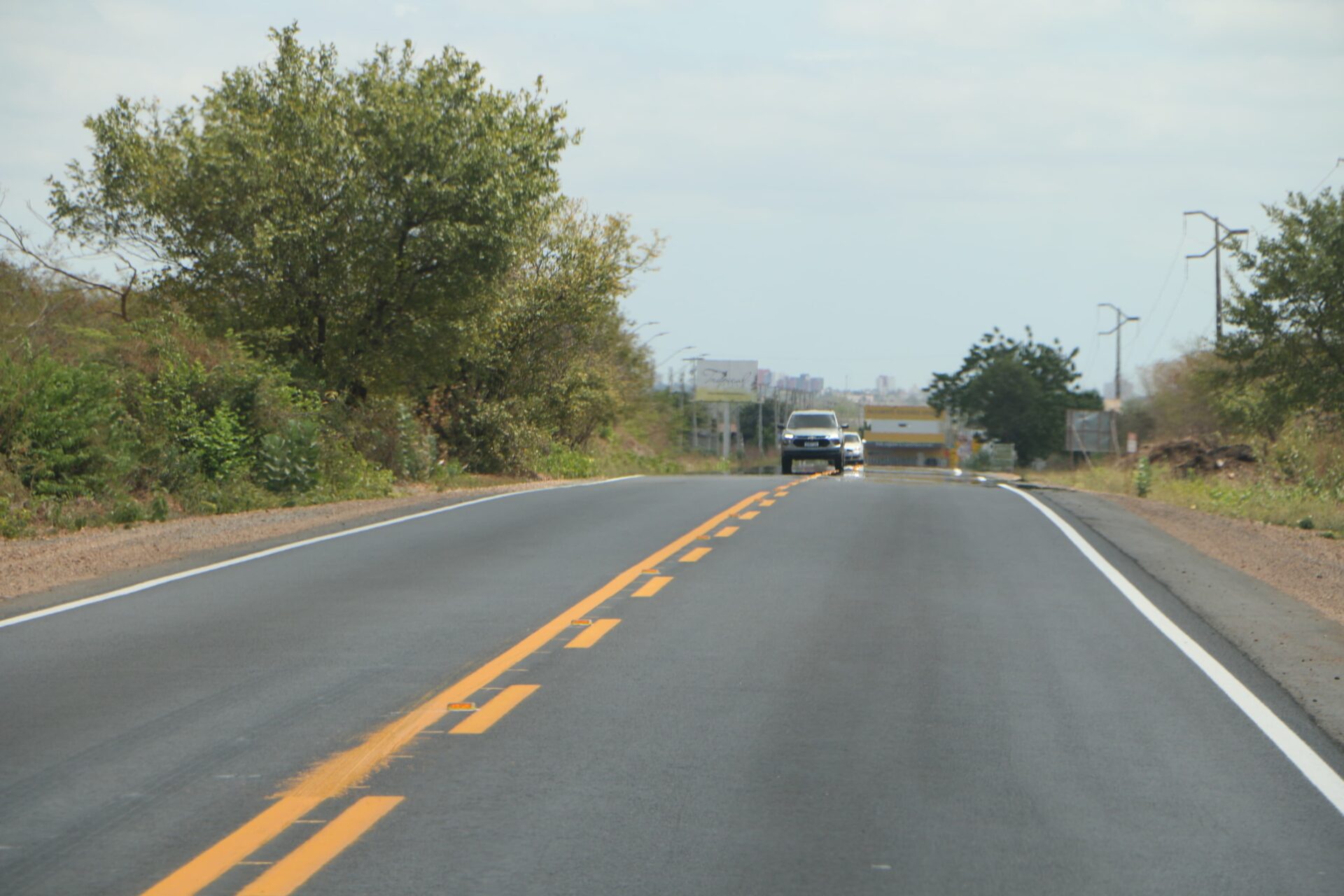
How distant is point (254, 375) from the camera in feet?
69.9

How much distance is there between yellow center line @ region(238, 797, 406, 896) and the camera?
446cm

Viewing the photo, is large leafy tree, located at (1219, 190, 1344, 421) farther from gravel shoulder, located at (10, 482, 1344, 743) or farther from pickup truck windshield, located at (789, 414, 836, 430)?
pickup truck windshield, located at (789, 414, 836, 430)

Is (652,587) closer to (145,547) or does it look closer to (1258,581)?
(1258,581)

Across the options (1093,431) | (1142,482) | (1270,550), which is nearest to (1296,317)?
(1142,482)

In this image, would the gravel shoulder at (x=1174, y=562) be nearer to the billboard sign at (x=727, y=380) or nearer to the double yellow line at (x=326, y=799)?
the double yellow line at (x=326, y=799)

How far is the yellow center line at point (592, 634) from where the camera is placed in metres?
8.73

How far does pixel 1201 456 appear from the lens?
149 feet

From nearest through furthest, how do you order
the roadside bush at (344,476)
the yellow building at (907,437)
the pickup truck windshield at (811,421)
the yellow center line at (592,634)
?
1. the yellow center line at (592,634)
2. the roadside bush at (344,476)
3. the pickup truck windshield at (811,421)
4. the yellow building at (907,437)

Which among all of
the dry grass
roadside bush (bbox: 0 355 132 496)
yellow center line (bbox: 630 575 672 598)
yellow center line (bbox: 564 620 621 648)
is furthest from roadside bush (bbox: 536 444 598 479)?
yellow center line (bbox: 564 620 621 648)

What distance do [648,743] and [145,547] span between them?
31.4ft

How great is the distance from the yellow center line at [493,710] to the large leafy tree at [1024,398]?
315ft

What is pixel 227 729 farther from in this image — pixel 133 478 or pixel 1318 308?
pixel 1318 308

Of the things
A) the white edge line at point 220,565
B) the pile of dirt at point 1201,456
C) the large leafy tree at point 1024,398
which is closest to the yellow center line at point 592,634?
the white edge line at point 220,565

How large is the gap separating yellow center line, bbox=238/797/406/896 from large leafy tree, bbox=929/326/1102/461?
98245 mm
